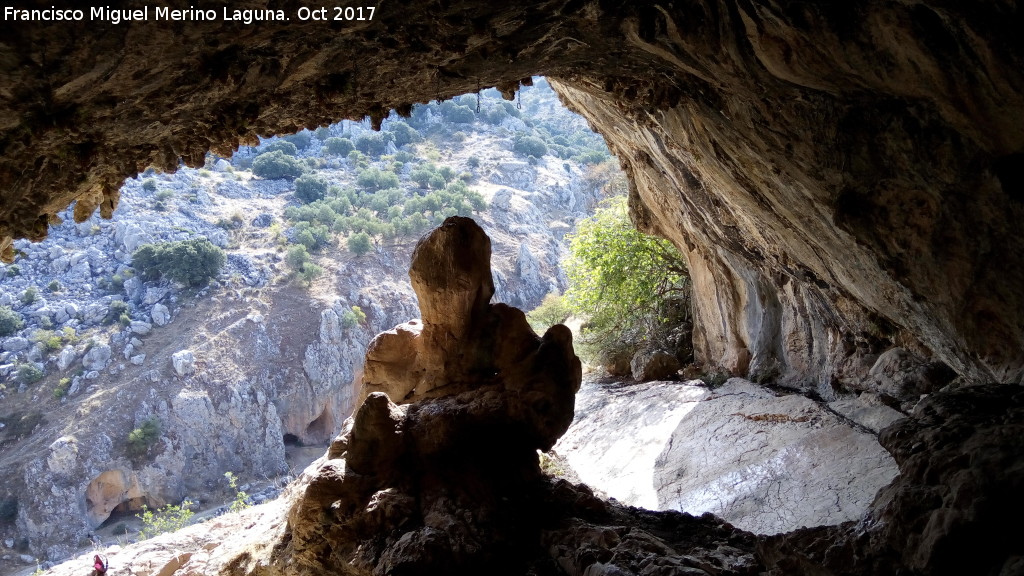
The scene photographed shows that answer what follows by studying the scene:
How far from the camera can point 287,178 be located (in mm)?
48969

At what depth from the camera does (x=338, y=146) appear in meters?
55.1

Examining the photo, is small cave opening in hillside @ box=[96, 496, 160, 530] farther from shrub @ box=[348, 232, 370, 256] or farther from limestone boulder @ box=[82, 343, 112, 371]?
shrub @ box=[348, 232, 370, 256]

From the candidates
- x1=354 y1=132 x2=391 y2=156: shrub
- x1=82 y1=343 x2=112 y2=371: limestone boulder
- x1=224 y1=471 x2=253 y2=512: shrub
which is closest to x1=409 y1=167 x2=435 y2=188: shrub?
x1=354 y1=132 x2=391 y2=156: shrub

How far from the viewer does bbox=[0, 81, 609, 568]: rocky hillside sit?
27906 millimetres

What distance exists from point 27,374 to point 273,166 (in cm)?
2366

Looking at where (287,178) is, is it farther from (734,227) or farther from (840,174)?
(840,174)

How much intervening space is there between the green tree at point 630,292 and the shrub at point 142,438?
23.1m

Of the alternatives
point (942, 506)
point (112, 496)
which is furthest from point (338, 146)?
point (942, 506)

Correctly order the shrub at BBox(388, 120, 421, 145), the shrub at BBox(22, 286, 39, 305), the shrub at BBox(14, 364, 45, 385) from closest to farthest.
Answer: the shrub at BBox(14, 364, 45, 385) < the shrub at BBox(22, 286, 39, 305) < the shrub at BBox(388, 120, 421, 145)

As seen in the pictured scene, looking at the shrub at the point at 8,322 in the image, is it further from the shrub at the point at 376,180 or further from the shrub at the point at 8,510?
the shrub at the point at 376,180

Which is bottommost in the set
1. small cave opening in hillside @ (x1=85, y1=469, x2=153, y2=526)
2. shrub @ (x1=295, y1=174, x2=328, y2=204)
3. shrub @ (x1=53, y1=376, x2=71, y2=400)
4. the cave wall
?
small cave opening in hillside @ (x1=85, y1=469, x2=153, y2=526)

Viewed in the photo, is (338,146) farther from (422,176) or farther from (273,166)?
(422,176)

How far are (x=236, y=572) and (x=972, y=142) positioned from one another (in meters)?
6.43

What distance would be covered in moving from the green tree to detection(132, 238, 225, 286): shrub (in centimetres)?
2783
